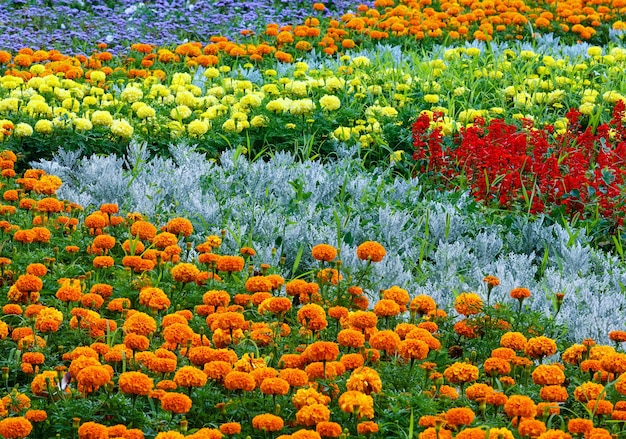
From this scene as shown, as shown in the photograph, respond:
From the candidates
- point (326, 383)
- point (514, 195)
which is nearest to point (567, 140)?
point (514, 195)

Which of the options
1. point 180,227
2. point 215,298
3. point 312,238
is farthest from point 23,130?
point 215,298

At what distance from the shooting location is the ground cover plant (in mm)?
3100

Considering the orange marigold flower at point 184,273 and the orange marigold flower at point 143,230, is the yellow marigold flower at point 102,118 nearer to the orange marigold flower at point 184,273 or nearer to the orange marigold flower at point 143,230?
the orange marigold flower at point 143,230

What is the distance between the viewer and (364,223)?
5242mm

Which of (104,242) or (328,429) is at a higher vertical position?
(328,429)

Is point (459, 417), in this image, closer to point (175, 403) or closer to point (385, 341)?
point (385, 341)

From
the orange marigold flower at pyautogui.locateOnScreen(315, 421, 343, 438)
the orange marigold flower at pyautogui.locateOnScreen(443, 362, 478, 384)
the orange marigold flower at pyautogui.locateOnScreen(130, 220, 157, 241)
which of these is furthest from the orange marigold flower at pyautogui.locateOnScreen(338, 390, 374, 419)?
the orange marigold flower at pyautogui.locateOnScreen(130, 220, 157, 241)

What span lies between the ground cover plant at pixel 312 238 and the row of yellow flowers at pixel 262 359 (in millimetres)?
11

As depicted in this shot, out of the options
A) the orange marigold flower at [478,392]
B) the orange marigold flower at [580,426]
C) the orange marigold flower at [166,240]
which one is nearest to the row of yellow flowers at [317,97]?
the orange marigold flower at [166,240]

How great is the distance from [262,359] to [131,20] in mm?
7640

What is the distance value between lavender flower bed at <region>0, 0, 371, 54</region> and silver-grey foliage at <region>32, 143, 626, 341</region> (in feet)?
12.3

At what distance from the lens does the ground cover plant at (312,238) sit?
3100 mm

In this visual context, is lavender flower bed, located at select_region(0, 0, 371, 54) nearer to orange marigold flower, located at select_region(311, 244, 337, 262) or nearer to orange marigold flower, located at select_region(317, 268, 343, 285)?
orange marigold flower, located at select_region(317, 268, 343, 285)

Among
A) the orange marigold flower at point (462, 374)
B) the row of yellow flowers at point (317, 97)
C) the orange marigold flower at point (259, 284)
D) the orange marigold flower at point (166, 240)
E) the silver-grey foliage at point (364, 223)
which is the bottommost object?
the silver-grey foliage at point (364, 223)
